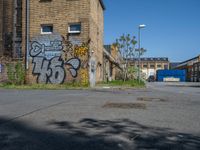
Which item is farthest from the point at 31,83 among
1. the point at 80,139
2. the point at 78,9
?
the point at 80,139

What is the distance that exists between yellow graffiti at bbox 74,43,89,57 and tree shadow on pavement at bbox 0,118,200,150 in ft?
60.4

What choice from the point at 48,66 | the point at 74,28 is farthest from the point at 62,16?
the point at 48,66

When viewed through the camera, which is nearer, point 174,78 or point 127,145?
point 127,145

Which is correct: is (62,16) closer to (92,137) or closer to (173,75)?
(92,137)

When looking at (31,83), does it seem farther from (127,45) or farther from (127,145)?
(127,145)

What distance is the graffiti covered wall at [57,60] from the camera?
25.5 m

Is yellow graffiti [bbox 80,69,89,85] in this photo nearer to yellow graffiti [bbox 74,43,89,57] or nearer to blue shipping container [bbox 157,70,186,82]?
yellow graffiti [bbox 74,43,89,57]

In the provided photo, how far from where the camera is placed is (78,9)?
25.5 metres

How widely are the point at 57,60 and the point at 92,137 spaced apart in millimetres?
20511

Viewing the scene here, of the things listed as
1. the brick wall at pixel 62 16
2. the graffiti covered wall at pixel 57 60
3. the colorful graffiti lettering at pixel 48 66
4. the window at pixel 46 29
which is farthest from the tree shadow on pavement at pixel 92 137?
the window at pixel 46 29

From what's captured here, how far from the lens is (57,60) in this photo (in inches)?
1017

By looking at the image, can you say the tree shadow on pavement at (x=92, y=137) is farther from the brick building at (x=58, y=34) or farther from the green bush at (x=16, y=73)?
the green bush at (x=16, y=73)

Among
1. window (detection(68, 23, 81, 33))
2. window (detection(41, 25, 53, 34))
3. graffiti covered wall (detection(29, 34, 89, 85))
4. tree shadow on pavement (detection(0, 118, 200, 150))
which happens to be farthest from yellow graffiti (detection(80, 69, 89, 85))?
tree shadow on pavement (detection(0, 118, 200, 150))

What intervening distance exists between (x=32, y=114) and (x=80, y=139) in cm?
327
